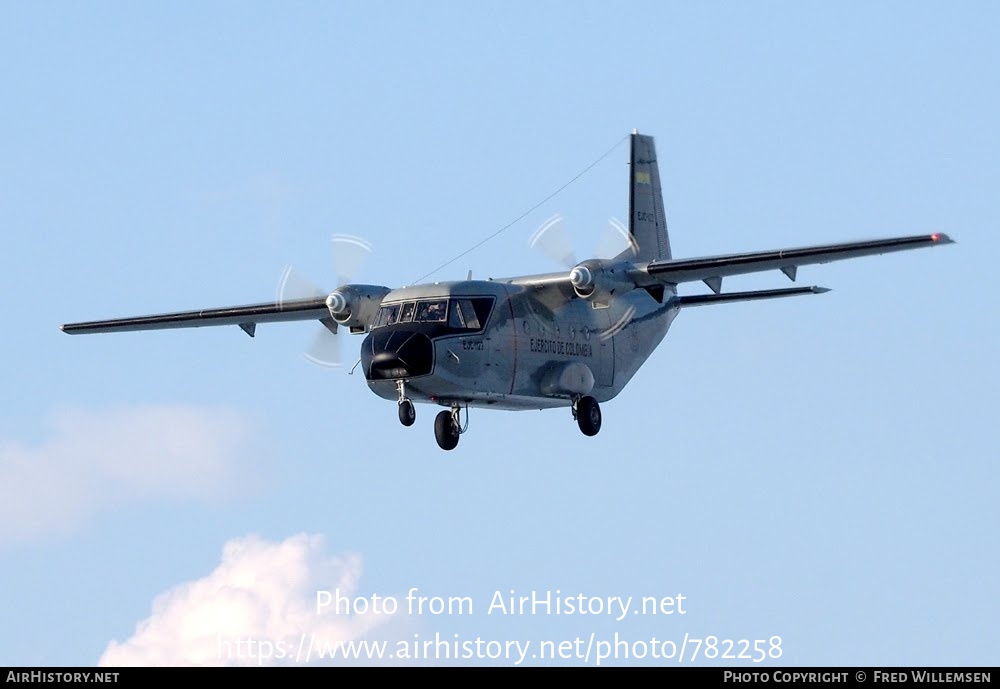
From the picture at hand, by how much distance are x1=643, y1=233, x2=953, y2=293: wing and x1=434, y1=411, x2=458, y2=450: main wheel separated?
4.50 metres

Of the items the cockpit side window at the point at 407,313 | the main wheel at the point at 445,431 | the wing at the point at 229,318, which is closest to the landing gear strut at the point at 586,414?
the main wheel at the point at 445,431

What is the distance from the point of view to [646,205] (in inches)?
1630

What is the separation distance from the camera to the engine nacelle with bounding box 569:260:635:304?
Answer: 34.7 metres

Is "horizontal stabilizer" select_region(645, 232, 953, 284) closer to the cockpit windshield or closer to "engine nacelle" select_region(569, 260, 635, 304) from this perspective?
"engine nacelle" select_region(569, 260, 635, 304)

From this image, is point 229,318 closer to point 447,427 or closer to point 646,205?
point 447,427

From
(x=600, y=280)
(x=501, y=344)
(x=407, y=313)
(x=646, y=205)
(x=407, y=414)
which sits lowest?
(x=407, y=414)

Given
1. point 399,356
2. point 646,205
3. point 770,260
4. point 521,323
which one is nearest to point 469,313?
point 521,323

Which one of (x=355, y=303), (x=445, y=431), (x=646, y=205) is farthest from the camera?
(x=646, y=205)

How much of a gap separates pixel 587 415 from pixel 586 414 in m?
0.03
